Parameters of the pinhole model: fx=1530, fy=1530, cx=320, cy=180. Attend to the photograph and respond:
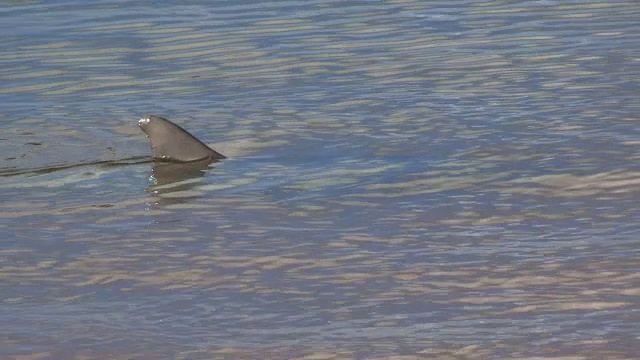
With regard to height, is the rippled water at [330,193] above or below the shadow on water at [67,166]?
above

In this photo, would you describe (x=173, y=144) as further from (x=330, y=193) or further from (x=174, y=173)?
(x=330, y=193)

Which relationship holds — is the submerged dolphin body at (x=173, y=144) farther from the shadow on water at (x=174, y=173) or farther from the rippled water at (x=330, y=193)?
the rippled water at (x=330, y=193)

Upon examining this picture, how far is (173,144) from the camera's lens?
7.64 meters

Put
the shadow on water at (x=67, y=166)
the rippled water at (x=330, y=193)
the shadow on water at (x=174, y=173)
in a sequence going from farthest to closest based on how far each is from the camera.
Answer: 1. the shadow on water at (x=67, y=166)
2. the shadow on water at (x=174, y=173)
3. the rippled water at (x=330, y=193)

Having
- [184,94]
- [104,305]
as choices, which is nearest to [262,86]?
[184,94]

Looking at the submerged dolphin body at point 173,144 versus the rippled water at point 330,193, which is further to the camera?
the submerged dolphin body at point 173,144

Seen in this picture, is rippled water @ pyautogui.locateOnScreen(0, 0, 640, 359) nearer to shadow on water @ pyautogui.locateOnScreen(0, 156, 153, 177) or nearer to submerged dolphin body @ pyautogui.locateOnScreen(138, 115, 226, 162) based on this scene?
shadow on water @ pyautogui.locateOnScreen(0, 156, 153, 177)

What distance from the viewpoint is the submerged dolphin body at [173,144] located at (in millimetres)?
7580

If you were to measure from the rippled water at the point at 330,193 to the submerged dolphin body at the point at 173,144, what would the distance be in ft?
0.51

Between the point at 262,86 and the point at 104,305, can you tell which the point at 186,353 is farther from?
the point at 262,86

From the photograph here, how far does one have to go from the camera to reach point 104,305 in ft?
17.6

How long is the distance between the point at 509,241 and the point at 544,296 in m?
0.68

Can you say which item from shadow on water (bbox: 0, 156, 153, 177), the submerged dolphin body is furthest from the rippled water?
the submerged dolphin body

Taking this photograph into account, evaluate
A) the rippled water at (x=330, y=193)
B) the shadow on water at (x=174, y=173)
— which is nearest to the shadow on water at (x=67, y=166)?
the rippled water at (x=330, y=193)
